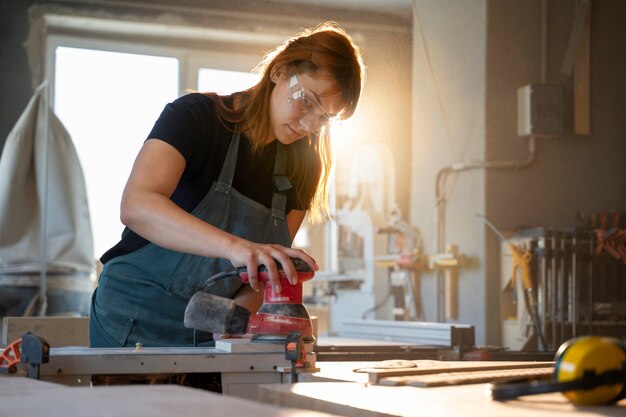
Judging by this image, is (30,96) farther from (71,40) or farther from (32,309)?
(32,309)

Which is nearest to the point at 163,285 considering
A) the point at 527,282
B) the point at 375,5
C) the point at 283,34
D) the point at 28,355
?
the point at 28,355

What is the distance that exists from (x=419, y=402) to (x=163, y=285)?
40.5 inches

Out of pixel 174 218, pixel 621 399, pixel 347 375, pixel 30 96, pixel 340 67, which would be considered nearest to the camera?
pixel 621 399

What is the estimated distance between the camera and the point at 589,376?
933mm

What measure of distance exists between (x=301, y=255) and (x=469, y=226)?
133 inches

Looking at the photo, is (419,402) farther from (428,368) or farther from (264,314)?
(264,314)

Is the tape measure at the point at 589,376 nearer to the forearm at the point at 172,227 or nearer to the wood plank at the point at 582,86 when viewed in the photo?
the forearm at the point at 172,227

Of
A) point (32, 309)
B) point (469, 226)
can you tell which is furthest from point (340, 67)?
point (32, 309)

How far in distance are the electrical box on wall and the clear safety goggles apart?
9.33 feet

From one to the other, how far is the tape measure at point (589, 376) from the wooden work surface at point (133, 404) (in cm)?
28

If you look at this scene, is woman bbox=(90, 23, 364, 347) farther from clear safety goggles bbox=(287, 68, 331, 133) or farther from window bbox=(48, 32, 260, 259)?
window bbox=(48, 32, 260, 259)

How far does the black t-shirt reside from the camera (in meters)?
1.84

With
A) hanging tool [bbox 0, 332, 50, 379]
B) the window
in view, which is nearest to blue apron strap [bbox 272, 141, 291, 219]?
hanging tool [bbox 0, 332, 50, 379]

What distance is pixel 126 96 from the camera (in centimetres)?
590
